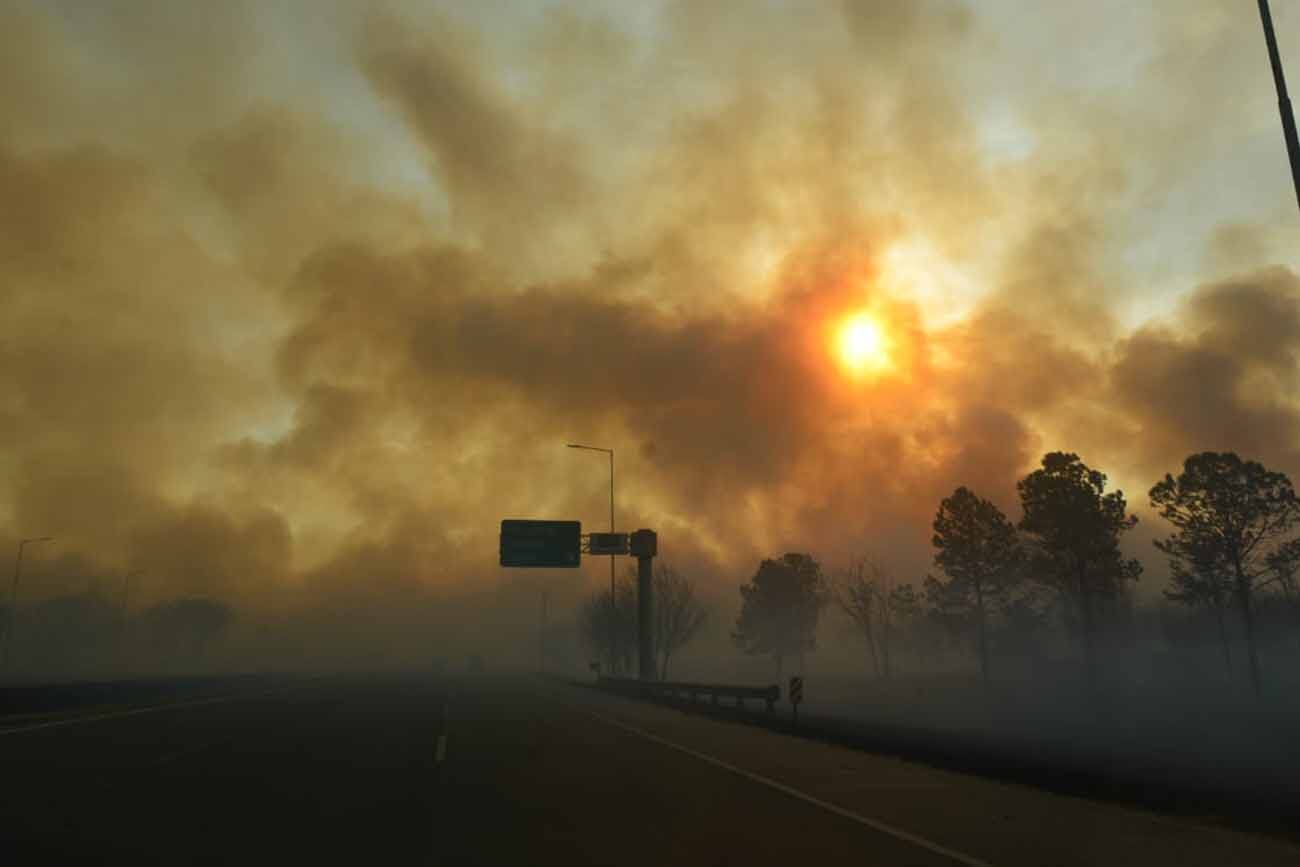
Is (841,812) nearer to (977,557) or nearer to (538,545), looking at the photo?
(538,545)

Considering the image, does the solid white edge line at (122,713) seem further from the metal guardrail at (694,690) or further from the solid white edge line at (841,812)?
the metal guardrail at (694,690)

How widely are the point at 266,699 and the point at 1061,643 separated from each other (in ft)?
222

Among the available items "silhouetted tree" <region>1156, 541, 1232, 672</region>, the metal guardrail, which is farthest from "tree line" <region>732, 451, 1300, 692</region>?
the metal guardrail

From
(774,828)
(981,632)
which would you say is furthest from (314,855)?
(981,632)

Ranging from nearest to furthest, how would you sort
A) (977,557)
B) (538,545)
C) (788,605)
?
(538,545) → (977,557) → (788,605)

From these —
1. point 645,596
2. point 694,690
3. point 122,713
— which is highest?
point 645,596

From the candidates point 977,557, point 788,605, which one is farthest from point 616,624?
point 977,557

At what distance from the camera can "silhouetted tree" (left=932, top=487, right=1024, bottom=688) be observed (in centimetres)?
6253

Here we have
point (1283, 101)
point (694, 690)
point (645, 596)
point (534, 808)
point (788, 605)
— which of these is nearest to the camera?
point (534, 808)

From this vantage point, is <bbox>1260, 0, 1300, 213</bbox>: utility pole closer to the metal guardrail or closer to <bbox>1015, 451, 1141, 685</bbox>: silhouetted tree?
the metal guardrail

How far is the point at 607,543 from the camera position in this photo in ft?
159

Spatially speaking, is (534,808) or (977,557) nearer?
(534,808)

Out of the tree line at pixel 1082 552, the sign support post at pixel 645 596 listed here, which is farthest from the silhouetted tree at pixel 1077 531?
the sign support post at pixel 645 596

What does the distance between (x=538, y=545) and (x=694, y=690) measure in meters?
16.2
